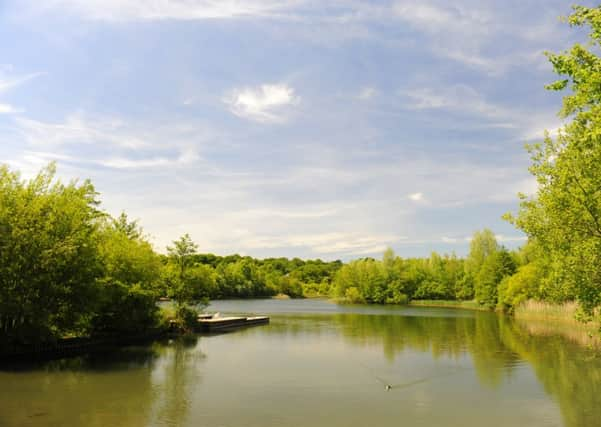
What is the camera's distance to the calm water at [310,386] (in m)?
17.2

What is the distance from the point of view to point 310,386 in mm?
22469

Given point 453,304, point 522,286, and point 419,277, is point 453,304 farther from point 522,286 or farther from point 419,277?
point 522,286

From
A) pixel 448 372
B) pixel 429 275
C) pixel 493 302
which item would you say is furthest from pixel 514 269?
pixel 448 372

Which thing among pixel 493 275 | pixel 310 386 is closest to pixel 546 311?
pixel 493 275

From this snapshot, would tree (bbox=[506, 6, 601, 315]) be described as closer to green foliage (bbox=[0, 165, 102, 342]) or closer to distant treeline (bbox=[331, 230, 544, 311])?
green foliage (bbox=[0, 165, 102, 342])

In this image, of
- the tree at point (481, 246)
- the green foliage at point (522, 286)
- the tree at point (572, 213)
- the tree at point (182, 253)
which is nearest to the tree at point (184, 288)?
the tree at point (182, 253)

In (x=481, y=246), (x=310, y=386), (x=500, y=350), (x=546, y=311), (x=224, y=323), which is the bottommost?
(x=500, y=350)

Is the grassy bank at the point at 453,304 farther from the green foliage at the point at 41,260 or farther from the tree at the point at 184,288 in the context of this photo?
the green foliage at the point at 41,260

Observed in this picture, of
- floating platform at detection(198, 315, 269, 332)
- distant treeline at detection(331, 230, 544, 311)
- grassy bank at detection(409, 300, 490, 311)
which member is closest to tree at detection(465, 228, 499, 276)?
distant treeline at detection(331, 230, 544, 311)

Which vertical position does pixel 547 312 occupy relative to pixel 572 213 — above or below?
below

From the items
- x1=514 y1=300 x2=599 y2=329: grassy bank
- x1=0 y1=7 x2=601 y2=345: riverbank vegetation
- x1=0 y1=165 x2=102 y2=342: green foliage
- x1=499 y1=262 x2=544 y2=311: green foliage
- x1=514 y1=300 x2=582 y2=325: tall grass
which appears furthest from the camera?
x1=499 y1=262 x2=544 y2=311: green foliage

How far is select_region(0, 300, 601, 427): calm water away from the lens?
17.2m

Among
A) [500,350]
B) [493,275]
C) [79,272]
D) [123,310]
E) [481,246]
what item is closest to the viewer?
[79,272]

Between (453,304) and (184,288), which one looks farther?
(453,304)
